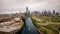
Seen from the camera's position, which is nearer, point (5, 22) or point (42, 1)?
point (5, 22)

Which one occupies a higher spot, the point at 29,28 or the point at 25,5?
the point at 25,5

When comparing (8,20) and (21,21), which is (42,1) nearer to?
(21,21)

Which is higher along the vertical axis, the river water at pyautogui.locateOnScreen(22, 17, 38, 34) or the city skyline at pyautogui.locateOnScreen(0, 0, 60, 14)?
the city skyline at pyautogui.locateOnScreen(0, 0, 60, 14)

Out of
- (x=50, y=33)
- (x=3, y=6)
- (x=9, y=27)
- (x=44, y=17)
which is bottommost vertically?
(x=50, y=33)

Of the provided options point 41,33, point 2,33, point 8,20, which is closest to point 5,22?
point 8,20

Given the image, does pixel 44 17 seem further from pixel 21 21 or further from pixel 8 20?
pixel 8 20

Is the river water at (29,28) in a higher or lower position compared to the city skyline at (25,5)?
lower

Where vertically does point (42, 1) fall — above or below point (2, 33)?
above
